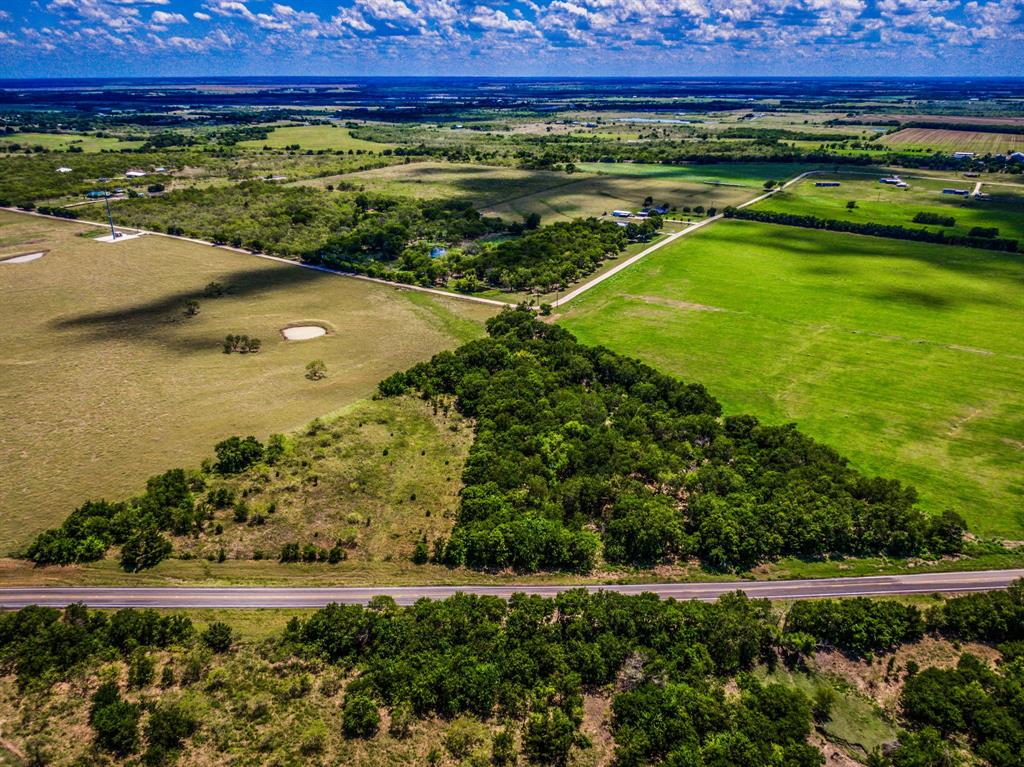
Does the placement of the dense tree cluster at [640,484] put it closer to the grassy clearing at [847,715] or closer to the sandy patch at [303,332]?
the grassy clearing at [847,715]

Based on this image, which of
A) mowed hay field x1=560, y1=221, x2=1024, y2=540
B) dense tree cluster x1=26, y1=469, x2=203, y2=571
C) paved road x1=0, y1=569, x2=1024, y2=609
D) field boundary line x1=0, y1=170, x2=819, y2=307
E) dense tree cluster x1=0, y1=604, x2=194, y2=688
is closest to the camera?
dense tree cluster x1=0, y1=604, x2=194, y2=688

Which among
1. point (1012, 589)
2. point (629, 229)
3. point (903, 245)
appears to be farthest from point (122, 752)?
point (903, 245)

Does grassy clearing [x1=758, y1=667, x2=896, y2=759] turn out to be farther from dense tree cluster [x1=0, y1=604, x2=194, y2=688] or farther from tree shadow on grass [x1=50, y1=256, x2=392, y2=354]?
tree shadow on grass [x1=50, y1=256, x2=392, y2=354]

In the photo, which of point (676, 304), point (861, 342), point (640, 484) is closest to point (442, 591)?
point (640, 484)

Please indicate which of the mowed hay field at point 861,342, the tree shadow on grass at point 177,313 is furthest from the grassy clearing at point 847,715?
the tree shadow on grass at point 177,313

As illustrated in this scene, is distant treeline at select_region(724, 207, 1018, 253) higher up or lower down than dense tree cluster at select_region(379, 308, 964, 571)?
higher up

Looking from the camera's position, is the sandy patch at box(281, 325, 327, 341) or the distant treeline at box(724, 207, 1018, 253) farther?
the distant treeline at box(724, 207, 1018, 253)

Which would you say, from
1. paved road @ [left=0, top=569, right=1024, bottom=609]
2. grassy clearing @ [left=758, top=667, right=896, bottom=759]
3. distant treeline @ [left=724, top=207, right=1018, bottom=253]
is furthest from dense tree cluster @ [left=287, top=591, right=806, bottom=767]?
distant treeline @ [left=724, top=207, right=1018, bottom=253]
